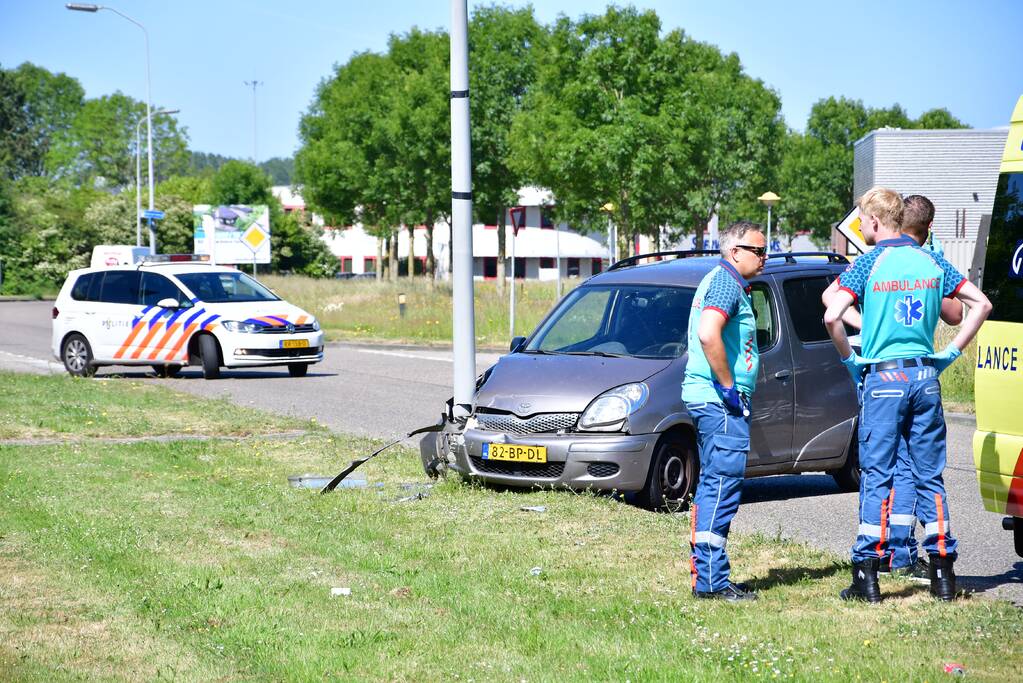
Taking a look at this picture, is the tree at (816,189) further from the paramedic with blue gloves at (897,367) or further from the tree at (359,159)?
the paramedic with blue gloves at (897,367)

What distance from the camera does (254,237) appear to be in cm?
3778

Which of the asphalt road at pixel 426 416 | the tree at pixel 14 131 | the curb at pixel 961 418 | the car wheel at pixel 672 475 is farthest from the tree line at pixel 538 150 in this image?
the car wheel at pixel 672 475

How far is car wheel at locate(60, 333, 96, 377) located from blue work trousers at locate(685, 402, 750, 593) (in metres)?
17.1

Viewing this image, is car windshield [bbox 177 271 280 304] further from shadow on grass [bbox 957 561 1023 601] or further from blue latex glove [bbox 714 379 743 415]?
blue latex glove [bbox 714 379 743 415]

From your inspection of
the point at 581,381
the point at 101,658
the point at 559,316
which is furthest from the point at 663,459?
the point at 101,658

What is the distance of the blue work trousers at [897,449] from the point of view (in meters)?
6.39

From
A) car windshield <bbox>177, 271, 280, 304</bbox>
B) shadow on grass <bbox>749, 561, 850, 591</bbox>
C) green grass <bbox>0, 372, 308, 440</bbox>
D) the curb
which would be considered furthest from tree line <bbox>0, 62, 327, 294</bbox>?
shadow on grass <bbox>749, 561, 850, 591</bbox>

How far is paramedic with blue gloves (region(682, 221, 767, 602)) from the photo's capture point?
6422 mm

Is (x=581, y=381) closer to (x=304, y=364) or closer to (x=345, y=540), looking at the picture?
(x=345, y=540)

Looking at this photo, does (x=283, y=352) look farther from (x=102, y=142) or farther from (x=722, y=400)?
(x=102, y=142)

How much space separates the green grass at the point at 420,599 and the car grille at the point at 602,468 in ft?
0.59

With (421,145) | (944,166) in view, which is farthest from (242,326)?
(421,145)

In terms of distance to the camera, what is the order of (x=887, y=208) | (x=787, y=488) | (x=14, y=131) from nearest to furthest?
(x=887, y=208)
(x=787, y=488)
(x=14, y=131)

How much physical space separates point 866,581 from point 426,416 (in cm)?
965
